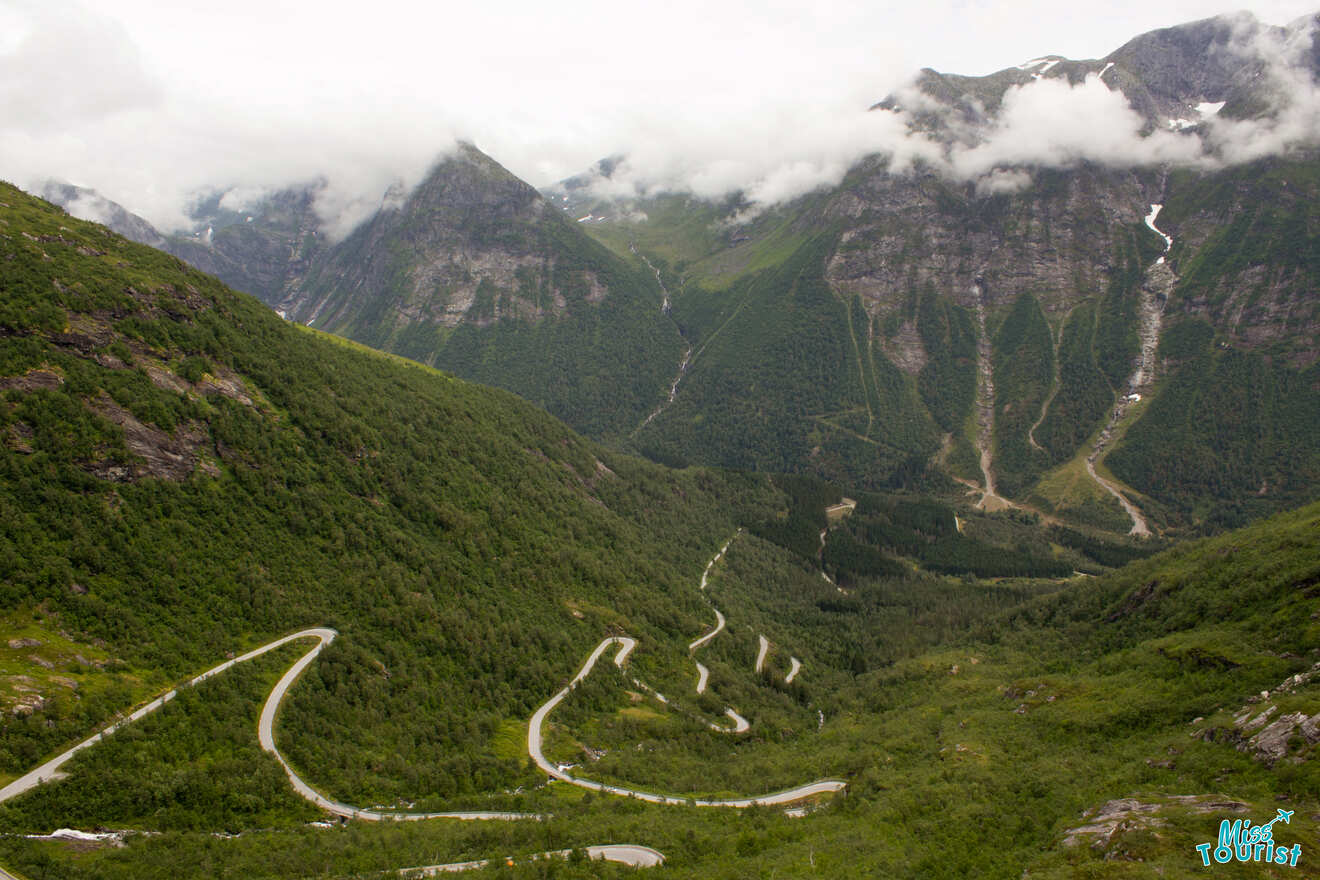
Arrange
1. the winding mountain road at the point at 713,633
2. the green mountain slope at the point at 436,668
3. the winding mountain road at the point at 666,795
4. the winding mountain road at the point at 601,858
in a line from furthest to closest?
the winding mountain road at the point at 713,633
the winding mountain road at the point at 666,795
the winding mountain road at the point at 601,858
the green mountain slope at the point at 436,668

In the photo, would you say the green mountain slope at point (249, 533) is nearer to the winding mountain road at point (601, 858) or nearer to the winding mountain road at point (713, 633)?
the winding mountain road at point (713, 633)

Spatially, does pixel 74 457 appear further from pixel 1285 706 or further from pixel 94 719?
pixel 1285 706

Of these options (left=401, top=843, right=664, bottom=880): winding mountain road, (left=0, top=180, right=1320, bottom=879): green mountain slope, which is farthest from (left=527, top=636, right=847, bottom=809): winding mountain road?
(left=401, top=843, right=664, bottom=880): winding mountain road

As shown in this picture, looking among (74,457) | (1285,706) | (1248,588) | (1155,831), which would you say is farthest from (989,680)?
(74,457)

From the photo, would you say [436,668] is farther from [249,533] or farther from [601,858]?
[601,858]

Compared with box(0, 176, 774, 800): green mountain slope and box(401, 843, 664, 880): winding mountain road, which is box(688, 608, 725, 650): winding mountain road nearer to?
box(0, 176, 774, 800): green mountain slope

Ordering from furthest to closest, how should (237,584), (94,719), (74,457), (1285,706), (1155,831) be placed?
(237,584) < (74,457) < (94,719) < (1285,706) < (1155,831)

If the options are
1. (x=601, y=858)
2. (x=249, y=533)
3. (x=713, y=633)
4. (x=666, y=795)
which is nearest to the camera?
(x=601, y=858)

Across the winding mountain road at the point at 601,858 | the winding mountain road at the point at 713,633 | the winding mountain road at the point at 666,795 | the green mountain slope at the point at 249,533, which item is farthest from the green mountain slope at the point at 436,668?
the winding mountain road at the point at 666,795

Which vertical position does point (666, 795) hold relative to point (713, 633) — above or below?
above

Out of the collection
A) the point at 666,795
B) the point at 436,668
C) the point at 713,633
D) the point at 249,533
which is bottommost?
the point at 713,633

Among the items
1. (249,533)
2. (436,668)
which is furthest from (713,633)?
(249,533)
